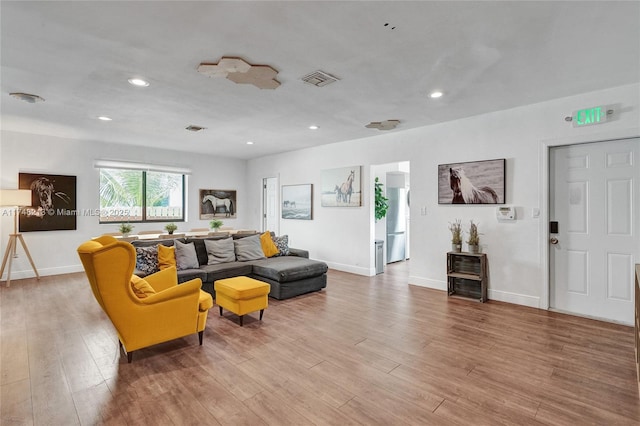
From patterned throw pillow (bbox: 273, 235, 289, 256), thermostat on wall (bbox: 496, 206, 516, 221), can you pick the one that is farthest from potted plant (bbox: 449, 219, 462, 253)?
patterned throw pillow (bbox: 273, 235, 289, 256)

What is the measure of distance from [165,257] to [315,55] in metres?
3.21

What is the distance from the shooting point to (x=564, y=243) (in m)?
3.87

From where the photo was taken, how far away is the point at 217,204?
8203mm

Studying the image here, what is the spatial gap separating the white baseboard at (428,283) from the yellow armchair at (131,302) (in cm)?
347

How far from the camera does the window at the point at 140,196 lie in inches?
259

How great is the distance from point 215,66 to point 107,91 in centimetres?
160

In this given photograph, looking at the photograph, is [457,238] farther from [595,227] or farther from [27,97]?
[27,97]

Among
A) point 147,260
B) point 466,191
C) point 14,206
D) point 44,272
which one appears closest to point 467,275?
point 466,191

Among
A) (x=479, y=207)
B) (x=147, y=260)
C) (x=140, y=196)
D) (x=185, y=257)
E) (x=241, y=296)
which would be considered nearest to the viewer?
(x=241, y=296)

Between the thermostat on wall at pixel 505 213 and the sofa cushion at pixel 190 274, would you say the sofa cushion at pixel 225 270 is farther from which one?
the thermostat on wall at pixel 505 213

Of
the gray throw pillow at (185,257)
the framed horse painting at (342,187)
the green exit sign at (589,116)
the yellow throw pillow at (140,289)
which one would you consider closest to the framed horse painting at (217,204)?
the framed horse painting at (342,187)

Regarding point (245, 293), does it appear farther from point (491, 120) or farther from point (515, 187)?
point (491, 120)

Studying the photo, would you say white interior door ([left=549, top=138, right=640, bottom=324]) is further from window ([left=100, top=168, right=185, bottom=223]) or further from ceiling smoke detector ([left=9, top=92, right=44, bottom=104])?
window ([left=100, top=168, right=185, bottom=223])

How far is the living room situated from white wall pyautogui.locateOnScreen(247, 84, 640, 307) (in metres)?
0.01
